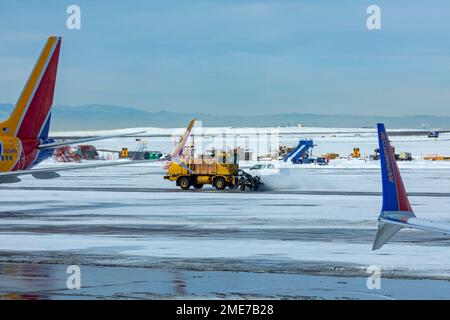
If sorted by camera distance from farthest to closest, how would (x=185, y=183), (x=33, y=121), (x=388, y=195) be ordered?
(x=185, y=183)
(x=33, y=121)
(x=388, y=195)

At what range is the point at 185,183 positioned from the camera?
223 ft

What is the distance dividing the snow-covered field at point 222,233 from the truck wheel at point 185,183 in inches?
225

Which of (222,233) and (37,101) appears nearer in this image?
(222,233)

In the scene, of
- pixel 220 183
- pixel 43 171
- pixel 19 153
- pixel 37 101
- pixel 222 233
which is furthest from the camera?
pixel 220 183

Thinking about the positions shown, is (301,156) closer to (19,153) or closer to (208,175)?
(208,175)

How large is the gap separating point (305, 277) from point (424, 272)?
3224 mm

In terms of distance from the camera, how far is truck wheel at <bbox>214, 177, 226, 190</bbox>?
67438 mm

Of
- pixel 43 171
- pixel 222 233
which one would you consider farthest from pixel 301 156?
pixel 222 233

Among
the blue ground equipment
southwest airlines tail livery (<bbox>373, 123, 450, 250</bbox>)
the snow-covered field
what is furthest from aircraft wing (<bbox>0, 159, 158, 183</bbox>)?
the blue ground equipment

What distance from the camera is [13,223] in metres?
38.5

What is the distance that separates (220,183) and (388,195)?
169ft

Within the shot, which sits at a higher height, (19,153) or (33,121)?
(33,121)
